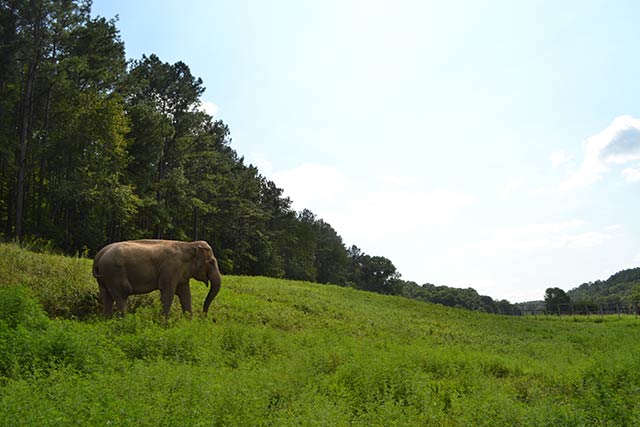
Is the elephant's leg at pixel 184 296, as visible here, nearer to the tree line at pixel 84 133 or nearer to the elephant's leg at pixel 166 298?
the elephant's leg at pixel 166 298

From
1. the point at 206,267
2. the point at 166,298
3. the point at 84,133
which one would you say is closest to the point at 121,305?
the point at 166,298

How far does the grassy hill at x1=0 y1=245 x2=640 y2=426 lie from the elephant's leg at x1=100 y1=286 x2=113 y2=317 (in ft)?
1.94

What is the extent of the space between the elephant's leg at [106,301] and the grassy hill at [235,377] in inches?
23.2

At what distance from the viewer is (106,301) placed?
1438cm

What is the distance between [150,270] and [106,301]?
152 centimetres

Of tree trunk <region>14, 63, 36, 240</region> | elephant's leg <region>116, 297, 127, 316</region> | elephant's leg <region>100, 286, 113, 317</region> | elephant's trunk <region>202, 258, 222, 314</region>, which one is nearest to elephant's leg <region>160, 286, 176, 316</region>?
elephant's leg <region>116, 297, 127, 316</region>

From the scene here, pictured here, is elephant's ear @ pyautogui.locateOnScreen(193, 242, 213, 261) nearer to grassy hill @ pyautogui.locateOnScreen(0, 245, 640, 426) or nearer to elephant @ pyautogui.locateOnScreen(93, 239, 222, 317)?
elephant @ pyautogui.locateOnScreen(93, 239, 222, 317)

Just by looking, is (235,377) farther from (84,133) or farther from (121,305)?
(84,133)

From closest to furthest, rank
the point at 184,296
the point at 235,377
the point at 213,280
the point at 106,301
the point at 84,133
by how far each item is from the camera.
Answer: the point at 235,377, the point at 106,301, the point at 184,296, the point at 213,280, the point at 84,133

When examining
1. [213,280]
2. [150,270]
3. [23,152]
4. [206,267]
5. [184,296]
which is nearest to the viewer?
[150,270]

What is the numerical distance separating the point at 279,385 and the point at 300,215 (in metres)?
106

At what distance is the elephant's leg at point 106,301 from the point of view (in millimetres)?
14328

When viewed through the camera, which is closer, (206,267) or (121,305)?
(121,305)

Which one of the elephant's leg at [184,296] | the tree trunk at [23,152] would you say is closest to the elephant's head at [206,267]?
the elephant's leg at [184,296]
